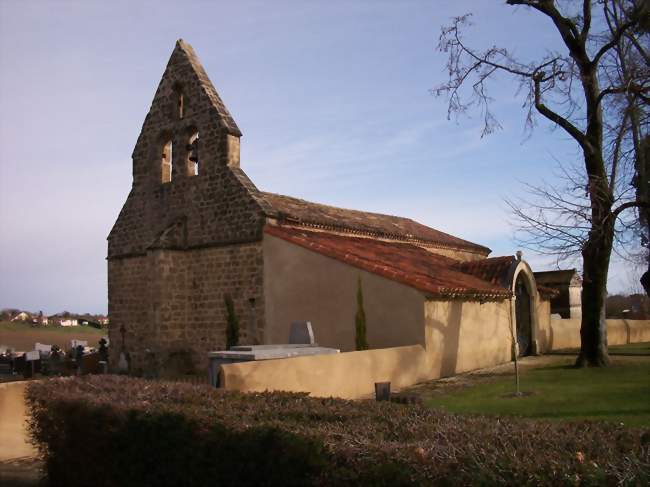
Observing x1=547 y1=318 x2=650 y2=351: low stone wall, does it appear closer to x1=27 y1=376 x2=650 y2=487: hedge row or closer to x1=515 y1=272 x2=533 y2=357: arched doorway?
x1=515 y1=272 x2=533 y2=357: arched doorway

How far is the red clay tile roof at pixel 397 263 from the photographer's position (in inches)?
606

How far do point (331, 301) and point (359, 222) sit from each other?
23.5 ft

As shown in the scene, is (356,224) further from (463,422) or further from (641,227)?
(463,422)

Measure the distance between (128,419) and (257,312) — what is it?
12.1 m

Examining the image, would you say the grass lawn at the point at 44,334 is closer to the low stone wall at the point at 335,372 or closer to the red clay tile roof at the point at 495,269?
the red clay tile roof at the point at 495,269

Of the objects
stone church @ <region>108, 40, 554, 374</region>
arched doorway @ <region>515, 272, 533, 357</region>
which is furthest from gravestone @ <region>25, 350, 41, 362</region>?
arched doorway @ <region>515, 272, 533, 357</region>

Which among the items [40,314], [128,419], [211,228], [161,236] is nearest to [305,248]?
[211,228]

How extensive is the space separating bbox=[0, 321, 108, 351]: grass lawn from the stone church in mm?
19192

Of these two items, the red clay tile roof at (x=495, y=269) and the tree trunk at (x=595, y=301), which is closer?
the tree trunk at (x=595, y=301)

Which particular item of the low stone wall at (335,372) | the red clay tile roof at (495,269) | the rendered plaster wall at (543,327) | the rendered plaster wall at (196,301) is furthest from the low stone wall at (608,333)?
the rendered plaster wall at (196,301)

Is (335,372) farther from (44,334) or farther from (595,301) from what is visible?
(44,334)

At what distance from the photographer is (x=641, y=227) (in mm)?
17031

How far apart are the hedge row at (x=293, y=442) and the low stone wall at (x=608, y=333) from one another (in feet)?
60.9

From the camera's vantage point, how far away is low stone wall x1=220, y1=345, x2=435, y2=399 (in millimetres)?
10763
